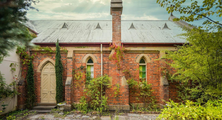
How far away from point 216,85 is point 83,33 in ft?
28.5

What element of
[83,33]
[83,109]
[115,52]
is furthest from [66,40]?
[83,109]

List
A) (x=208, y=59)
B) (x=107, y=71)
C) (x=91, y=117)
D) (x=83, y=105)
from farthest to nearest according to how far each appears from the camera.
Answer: (x=107, y=71) → (x=83, y=105) → (x=91, y=117) → (x=208, y=59)

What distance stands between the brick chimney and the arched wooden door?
485 centimetres

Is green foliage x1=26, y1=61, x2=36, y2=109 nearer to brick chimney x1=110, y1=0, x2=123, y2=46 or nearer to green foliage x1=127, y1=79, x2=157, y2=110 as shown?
brick chimney x1=110, y1=0, x2=123, y2=46

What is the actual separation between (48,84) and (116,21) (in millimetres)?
6428

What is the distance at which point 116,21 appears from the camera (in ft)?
26.3

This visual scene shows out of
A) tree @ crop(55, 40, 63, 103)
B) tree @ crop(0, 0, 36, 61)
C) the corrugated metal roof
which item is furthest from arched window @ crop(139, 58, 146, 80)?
tree @ crop(0, 0, 36, 61)

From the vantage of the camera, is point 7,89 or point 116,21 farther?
point 116,21

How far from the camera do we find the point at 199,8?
159 inches

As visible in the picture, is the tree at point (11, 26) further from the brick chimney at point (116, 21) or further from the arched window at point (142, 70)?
the arched window at point (142, 70)

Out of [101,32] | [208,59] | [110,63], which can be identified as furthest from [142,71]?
[208,59]

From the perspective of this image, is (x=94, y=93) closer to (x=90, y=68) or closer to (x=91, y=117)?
(x=91, y=117)

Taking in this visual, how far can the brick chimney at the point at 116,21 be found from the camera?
26.1 ft

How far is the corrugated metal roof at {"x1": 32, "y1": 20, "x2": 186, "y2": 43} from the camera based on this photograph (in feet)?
29.3
